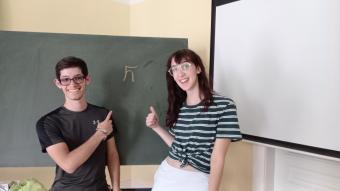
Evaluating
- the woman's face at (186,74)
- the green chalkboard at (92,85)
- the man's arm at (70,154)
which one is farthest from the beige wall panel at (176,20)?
the man's arm at (70,154)

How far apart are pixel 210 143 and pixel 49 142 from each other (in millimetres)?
845

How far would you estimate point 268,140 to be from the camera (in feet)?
6.65

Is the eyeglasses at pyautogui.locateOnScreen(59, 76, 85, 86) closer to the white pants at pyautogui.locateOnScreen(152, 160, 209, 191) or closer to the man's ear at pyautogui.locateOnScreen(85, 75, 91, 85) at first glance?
the man's ear at pyautogui.locateOnScreen(85, 75, 91, 85)

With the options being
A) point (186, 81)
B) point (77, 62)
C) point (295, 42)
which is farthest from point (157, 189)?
point (295, 42)

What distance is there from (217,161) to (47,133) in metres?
0.92

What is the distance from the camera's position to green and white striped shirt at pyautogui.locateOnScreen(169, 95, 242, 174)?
5.67ft

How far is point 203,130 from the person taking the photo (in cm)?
179

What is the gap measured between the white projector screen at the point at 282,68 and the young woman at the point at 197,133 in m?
0.35

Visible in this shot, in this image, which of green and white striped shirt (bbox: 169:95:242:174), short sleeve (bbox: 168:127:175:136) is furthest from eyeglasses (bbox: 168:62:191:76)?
short sleeve (bbox: 168:127:175:136)

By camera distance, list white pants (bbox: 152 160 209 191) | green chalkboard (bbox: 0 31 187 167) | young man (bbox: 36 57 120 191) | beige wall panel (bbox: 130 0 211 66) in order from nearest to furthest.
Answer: white pants (bbox: 152 160 209 191), young man (bbox: 36 57 120 191), green chalkboard (bbox: 0 31 187 167), beige wall panel (bbox: 130 0 211 66)

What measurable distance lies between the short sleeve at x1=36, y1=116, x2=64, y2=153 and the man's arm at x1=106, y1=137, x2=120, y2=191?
1.14 ft

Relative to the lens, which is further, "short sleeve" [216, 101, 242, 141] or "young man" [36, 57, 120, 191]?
"young man" [36, 57, 120, 191]

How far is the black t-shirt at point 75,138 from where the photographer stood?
198 cm

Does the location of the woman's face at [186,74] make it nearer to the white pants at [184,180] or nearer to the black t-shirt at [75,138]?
the white pants at [184,180]
